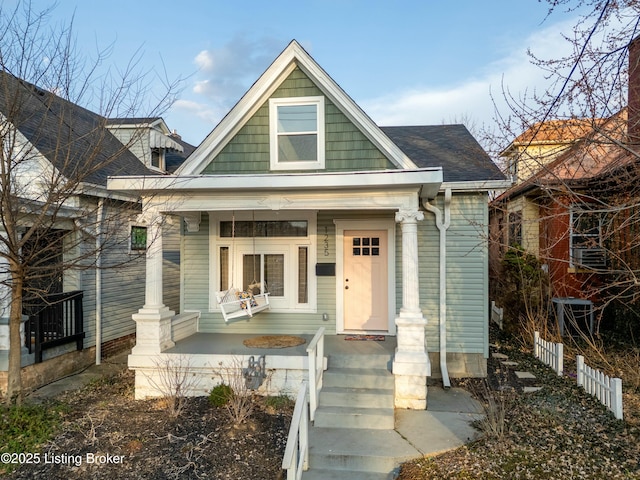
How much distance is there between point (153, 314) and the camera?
6656mm

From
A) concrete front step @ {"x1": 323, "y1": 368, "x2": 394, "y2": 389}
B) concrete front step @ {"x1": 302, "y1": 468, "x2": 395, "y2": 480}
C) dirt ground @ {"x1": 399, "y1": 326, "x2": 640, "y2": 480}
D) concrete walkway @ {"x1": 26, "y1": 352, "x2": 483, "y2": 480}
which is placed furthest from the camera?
concrete front step @ {"x1": 323, "y1": 368, "x2": 394, "y2": 389}

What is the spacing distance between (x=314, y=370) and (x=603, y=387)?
3774 mm

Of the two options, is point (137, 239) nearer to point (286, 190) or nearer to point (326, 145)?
point (286, 190)

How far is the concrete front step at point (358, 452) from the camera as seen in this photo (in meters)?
4.55

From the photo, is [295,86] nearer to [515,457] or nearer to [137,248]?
[137,248]

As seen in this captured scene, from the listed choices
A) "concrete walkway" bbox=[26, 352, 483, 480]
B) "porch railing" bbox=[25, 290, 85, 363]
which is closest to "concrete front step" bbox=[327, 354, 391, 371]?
"concrete walkway" bbox=[26, 352, 483, 480]

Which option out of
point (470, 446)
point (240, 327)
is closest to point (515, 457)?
point (470, 446)

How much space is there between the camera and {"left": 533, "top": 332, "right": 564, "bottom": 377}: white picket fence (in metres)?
7.27

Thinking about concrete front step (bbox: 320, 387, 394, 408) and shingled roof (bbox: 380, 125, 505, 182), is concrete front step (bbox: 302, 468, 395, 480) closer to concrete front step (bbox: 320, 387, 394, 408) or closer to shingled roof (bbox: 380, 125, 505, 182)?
concrete front step (bbox: 320, 387, 394, 408)

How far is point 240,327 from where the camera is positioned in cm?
834

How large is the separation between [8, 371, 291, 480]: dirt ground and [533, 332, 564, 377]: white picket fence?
476cm

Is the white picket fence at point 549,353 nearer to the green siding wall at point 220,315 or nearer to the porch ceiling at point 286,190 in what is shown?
the porch ceiling at point 286,190

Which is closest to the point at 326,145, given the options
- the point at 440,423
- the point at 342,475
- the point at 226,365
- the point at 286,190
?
the point at 286,190

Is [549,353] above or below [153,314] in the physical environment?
below
